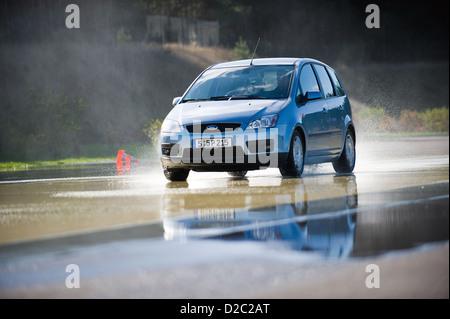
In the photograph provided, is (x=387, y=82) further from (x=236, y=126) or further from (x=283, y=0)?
(x=236, y=126)

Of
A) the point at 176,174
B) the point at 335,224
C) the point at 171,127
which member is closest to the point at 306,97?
the point at 171,127

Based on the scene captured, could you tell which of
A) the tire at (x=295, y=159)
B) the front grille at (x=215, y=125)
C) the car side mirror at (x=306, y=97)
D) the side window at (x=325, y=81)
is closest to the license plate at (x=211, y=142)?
the front grille at (x=215, y=125)

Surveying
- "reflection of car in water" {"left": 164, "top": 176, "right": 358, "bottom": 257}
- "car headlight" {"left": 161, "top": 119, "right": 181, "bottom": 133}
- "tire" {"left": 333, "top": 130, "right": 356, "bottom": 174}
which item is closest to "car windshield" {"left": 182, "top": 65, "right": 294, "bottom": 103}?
Answer: "car headlight" {"left": 161, "top": 119, "right": 181, "bottom": 133}

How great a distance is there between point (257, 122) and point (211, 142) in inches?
28.9

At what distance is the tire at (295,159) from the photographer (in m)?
13.1

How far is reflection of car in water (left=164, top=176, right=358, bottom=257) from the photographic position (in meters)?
6.94

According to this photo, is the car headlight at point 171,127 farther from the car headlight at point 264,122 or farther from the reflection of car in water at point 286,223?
the reflection of car in water at point 286,223

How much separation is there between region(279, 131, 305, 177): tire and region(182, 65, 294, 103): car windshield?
2.45 ft

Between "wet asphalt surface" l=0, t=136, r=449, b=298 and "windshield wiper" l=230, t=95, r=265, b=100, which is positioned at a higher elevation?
"windshield wiper" l=230, t=95, r=265, b=100

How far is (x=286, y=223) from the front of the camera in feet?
26.4

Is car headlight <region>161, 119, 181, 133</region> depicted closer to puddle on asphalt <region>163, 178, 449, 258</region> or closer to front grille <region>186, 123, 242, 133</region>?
front grille <region>186, 123, 242, 133</region>

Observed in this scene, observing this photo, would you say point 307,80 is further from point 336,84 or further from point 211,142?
point 211,142

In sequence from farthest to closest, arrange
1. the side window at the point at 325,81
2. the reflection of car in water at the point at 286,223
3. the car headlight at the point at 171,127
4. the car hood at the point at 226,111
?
the side window at the point at 325,81, the car headlight at the point at 171,127, the car hood at the point at 226,111, the reflection of car in water at the point at 286,223

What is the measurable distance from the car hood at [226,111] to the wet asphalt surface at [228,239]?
3.47ft
